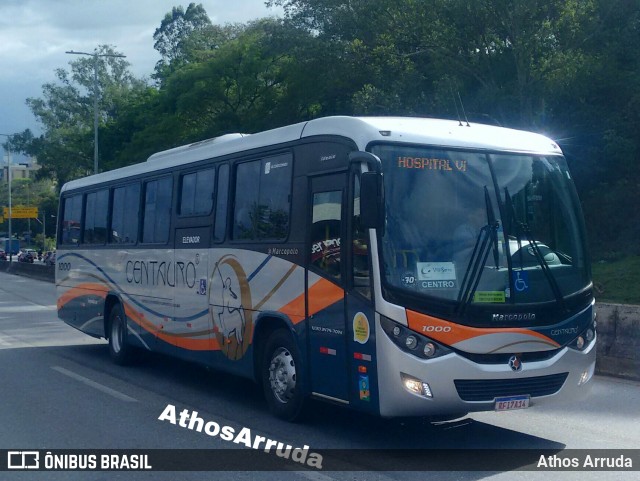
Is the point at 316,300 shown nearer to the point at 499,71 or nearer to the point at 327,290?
the point at 327,290

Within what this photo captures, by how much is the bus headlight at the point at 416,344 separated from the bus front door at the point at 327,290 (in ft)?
2.50

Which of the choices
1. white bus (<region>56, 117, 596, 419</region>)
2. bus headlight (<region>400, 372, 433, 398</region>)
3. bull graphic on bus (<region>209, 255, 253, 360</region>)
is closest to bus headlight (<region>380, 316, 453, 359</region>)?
white bus (<region>56, 117, 596, 419</region>)

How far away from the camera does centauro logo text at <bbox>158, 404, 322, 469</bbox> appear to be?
7871 millimetres

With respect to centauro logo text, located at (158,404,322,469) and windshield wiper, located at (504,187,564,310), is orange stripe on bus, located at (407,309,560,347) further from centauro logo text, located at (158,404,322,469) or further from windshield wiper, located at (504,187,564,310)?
centauro logo text, located at (158,404,322,469)

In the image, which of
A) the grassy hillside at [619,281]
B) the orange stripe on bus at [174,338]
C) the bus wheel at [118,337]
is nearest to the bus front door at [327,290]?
the orange stripe on bus at [174,338]

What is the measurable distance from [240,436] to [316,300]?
1583mm

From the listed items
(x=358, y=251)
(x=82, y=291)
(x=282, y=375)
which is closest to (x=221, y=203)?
(x=282, y=375)

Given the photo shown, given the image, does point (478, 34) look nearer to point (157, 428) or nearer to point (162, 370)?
point (162, 370)

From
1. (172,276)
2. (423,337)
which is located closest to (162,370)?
(172,276)

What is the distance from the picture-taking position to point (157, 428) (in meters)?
9.15

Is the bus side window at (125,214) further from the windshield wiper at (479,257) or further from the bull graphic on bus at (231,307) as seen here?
the windshield wiper at (479,257)

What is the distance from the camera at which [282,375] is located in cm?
930

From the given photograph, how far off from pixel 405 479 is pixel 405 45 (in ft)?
81.9

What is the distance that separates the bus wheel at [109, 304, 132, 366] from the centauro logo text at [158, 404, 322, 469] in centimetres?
369
